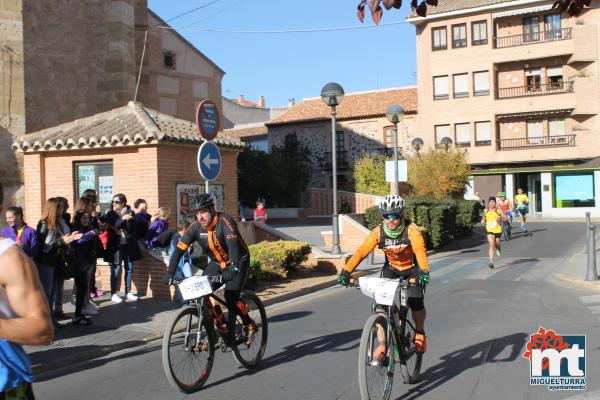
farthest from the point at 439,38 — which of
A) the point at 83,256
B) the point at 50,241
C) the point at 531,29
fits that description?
the point at 50,241

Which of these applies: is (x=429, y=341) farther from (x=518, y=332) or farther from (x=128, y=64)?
(x=128, y=64)

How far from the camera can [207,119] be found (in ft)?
33.4

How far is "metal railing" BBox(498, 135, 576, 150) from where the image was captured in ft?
133

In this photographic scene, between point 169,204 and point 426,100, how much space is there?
112 ft

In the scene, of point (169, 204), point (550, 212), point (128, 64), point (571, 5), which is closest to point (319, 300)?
point (169, 204)

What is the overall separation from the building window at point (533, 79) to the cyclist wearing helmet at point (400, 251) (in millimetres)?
38964

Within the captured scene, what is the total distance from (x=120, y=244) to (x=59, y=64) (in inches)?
434

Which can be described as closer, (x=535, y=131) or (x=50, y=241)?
(x=50, y=241)

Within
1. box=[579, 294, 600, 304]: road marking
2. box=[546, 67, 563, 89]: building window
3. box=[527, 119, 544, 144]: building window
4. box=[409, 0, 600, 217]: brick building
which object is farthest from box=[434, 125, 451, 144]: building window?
box=[579, 294, 600, 304]: road marking

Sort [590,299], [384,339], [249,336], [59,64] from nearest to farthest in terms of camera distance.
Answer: [384,339] → [249,336] → [590,299] → [59,64]

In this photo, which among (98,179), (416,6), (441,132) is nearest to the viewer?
(416,6)

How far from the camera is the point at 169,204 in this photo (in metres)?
12.3

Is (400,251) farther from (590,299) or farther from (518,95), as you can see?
(518,95)

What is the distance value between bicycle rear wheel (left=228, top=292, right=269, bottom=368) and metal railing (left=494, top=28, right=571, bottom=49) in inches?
1534
